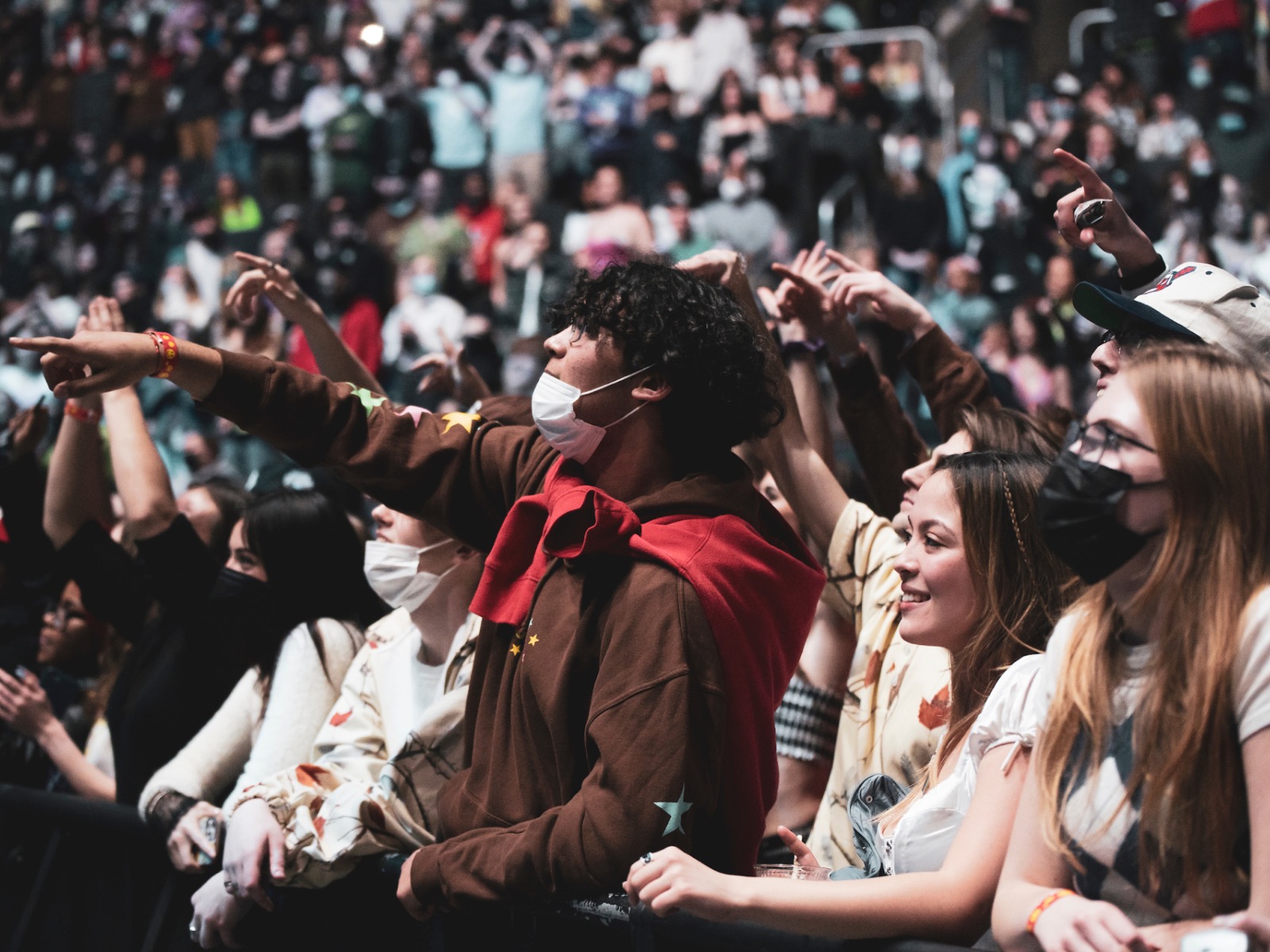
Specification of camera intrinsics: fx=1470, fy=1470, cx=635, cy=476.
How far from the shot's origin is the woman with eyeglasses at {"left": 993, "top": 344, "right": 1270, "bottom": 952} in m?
1.68

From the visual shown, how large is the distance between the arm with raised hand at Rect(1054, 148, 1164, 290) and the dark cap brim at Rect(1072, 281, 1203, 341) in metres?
0.26

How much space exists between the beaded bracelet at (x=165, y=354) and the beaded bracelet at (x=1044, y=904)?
1585 millimetres

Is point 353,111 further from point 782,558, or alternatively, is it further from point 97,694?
point 782,558

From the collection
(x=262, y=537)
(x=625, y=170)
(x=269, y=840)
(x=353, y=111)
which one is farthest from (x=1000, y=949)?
(x=353, y=111)

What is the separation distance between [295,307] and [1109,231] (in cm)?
179

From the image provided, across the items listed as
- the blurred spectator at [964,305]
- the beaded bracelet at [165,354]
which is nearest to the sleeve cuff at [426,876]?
the beaded bracelet at [165,354]

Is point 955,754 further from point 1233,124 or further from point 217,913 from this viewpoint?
point 1233,124

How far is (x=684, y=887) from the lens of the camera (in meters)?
1.92

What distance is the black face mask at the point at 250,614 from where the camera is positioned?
346 centimetres

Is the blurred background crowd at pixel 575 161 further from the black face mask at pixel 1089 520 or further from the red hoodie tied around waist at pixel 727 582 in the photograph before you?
the black face mask at pixel 1089 520

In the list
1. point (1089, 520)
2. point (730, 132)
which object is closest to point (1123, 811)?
point (1089, 520)

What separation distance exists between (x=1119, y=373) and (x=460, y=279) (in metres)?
9.17

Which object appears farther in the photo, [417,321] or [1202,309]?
[417,321]

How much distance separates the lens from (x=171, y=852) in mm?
3070
